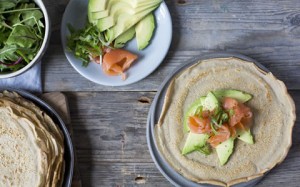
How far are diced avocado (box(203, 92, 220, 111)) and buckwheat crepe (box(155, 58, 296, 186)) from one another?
6cm

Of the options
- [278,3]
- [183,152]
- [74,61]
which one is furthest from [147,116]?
[278,3]

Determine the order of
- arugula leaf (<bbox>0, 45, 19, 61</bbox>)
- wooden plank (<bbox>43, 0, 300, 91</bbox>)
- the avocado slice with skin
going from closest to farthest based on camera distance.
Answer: arugula leaf (<bbox>0, 45, 19, 61</bbox>) < the avocado slice with skin < wooden plank (<bbox>43, 0, 300, 91</bbox>)

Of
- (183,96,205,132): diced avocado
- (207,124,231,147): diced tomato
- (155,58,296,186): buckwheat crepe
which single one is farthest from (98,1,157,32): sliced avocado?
(207,124,231,147): diced tomato

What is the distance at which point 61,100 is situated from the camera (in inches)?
68.3

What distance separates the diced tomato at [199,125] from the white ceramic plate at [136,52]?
0.26 m

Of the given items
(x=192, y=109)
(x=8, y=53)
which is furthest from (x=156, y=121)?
(x=8, y=53)

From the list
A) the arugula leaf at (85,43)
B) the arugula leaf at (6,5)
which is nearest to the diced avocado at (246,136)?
the arugula leaf at (85,43)

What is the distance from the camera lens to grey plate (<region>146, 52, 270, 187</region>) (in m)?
1.69

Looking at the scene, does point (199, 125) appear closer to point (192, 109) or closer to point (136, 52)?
point (192, 109)

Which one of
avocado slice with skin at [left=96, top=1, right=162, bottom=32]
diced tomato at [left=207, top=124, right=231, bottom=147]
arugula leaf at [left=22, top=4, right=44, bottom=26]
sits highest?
arugula leaf at [left=22, top=4, right=44, bottom=26]

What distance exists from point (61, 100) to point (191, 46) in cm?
51

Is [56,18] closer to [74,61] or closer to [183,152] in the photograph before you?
[74,61]

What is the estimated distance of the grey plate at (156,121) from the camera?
1.69 meters

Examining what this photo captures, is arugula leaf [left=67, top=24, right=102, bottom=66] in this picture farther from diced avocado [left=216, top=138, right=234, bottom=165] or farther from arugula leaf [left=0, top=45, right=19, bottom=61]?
diced avocado [left=216, top=138, right=234, bottom=165]
